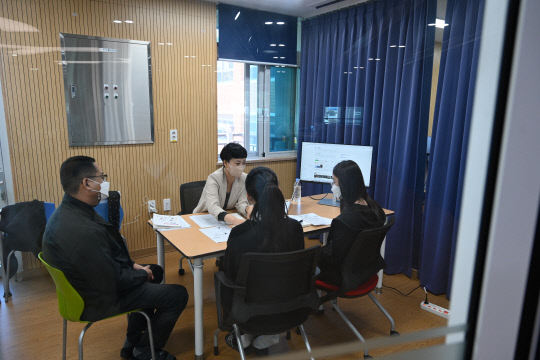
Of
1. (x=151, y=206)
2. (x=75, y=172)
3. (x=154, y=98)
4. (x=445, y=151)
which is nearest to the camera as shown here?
(x=75, y=172)

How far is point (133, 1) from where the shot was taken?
3305mm

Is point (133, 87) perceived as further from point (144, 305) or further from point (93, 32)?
point (144, 305)

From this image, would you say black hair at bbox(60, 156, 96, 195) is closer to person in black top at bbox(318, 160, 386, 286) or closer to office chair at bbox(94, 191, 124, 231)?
office chair at bbox(94, 191, 124, 231)

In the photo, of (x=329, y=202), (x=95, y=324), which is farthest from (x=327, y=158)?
(x=95, y=324)

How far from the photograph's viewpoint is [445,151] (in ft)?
9.57

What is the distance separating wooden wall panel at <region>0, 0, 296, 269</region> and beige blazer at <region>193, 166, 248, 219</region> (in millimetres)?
1103

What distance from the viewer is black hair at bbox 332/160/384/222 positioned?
2223 mm

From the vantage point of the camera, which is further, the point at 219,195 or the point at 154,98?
the point at 154,98

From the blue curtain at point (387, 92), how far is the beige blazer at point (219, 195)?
142 centimetres

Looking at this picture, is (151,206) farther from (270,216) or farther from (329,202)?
(270,216)

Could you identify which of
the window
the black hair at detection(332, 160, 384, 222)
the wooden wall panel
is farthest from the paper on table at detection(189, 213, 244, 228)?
the window

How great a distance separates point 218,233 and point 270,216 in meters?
0.65

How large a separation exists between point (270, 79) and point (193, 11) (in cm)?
120

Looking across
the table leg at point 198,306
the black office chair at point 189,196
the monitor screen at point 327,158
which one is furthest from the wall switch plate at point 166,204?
the table leg at point 198,306
